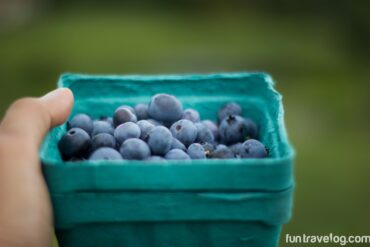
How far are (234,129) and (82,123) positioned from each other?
33cm

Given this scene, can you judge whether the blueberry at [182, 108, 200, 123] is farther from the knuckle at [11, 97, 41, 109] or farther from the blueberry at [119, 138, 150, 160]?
the knuckle at [11, 97, 41, 109]

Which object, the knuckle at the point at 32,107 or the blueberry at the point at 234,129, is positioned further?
the blueberry at the point at 234,129

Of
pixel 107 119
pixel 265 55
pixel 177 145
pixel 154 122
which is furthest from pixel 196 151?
pixel 265 55

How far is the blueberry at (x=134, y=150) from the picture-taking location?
3.65 ft

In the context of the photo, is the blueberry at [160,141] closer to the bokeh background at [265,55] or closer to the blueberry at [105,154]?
the blueberry at [105,154]

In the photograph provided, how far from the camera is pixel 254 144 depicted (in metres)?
1.18

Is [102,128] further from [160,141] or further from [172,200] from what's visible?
[172,200]

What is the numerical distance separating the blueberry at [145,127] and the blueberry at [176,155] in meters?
0.07

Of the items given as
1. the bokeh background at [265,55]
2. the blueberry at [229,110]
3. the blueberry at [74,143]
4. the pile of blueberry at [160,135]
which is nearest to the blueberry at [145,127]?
the pile of blueberry at [160,135]

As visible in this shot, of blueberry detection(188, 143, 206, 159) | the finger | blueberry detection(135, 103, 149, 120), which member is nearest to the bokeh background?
blueberry detection(135, 103, 149, 120)

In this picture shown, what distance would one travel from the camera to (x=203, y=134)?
1.26 m

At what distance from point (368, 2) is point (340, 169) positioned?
3104mm

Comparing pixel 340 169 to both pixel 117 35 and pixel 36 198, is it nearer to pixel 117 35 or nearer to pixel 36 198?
pixel 36 198

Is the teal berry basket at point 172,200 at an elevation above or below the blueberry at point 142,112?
below
